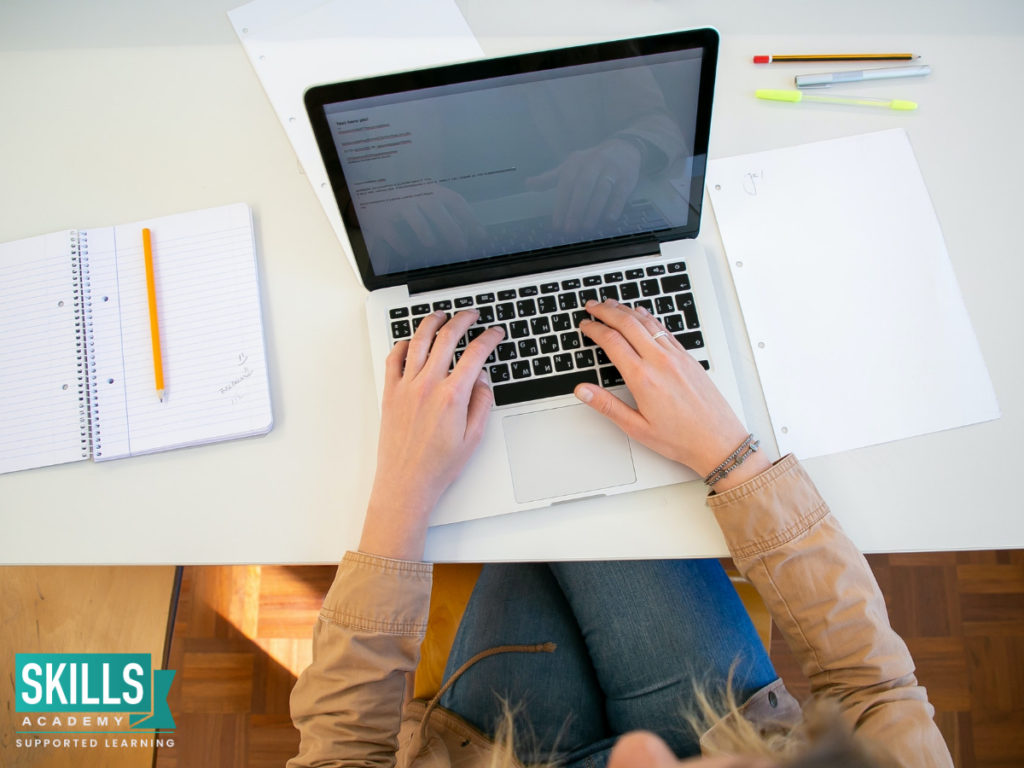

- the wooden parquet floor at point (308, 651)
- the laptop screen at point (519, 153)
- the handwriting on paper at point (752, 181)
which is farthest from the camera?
the wooden parquet floor at point (308, 651)

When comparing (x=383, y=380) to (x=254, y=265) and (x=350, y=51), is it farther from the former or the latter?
(x=350, y=51)

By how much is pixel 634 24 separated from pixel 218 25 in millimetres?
507

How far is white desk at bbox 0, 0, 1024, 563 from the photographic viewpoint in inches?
25.0

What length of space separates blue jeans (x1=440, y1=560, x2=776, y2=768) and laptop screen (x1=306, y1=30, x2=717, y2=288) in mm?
432

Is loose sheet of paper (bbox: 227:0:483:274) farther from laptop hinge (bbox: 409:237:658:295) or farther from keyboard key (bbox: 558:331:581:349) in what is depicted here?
keyboard key (bbox: 558:331:581:349)

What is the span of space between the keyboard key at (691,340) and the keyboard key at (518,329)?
158mm

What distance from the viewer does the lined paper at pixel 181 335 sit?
2.21 feet

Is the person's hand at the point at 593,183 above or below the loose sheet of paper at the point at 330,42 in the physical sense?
below

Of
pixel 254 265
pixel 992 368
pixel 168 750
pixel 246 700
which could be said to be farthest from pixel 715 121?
pixel 168 750

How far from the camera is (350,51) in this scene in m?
0.76

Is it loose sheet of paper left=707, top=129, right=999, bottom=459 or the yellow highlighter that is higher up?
the yellow highlighter

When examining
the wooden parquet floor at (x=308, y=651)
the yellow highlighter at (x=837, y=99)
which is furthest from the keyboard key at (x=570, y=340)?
the wooden parquet floor at (x=308, y=651)

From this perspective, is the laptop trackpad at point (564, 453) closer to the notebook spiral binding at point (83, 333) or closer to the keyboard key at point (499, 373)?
the keyboard key at point (499, 373)

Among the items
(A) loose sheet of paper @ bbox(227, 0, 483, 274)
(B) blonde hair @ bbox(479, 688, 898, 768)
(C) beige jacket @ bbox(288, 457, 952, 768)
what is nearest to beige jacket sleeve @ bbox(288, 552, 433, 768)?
(C) beige jacket @ bbox(288, 457, 952, 768)
